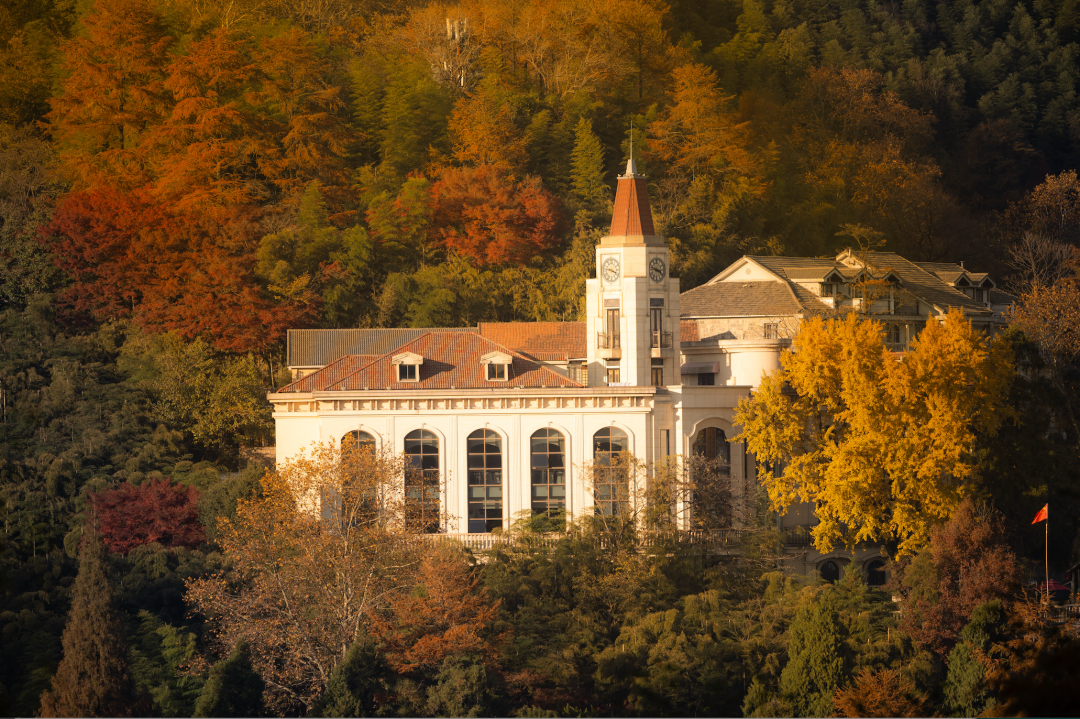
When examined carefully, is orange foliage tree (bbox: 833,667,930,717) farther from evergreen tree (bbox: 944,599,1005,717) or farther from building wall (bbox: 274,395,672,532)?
building wall (bbox: 274,395,672,532)

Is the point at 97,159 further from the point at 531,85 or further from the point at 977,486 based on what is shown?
the point at 977,486

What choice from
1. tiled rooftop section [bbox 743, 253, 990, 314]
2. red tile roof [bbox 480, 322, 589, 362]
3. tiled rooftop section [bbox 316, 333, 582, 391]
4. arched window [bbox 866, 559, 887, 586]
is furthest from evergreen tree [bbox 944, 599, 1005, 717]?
tiled rooftop section [bbox 743, 253, 990, 314]

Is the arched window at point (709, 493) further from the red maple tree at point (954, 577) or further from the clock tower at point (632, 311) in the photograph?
the red maple tree at point (954, 577)

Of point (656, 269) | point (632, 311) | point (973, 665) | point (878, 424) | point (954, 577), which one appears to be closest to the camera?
point (973, 665)

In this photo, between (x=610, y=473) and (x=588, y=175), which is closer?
(x=610, y=473)

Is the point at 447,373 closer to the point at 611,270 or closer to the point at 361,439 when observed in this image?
the point at 361,439

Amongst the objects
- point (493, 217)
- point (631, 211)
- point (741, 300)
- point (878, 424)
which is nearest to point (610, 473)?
point (878, 424)

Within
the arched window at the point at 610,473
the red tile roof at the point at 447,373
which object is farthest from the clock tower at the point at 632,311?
the arched window at the point at 610,473
